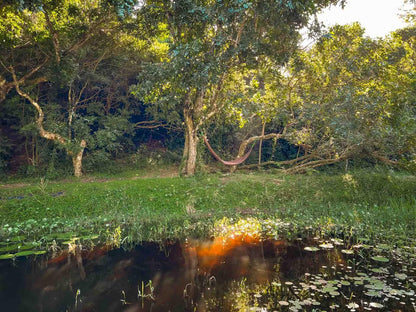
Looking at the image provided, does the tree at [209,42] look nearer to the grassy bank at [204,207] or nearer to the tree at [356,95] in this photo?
the tree at [356,95]

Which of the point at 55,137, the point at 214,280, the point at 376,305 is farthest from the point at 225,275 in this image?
the point at 55,137

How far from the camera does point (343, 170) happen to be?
39.8 ft

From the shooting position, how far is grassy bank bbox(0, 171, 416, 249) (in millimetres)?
5035

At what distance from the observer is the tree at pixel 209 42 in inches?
289

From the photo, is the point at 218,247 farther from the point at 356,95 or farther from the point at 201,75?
the point at 356,95

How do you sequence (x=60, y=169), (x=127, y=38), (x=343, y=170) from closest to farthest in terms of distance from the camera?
1. (x=127, y=38)
2. (x=60, y=169)
3. (x=343, y=170)

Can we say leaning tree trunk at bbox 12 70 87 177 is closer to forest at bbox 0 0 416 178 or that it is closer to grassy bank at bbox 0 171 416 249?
forest at bbox 0 0 416 178

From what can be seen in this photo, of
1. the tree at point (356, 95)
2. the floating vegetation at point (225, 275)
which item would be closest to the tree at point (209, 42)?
the tree at point (356, 95)

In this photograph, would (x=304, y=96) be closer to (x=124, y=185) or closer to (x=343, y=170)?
(x=343, y=170)

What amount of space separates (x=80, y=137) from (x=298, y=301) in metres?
9.69

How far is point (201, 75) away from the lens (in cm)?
730

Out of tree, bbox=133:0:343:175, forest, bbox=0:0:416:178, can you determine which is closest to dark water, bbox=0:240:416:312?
forest, bbox=0:0:416:178

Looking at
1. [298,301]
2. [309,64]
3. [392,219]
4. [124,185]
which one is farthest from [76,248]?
[309,64]

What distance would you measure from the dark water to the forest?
4442mm
